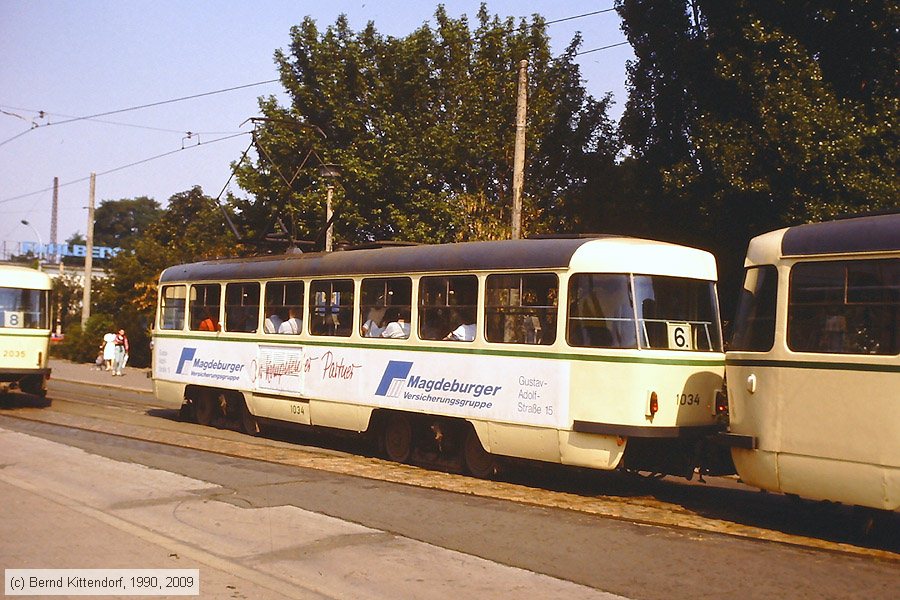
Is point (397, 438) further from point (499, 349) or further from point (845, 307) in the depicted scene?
point (845, 307)

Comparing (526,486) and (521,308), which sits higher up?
(521,308)

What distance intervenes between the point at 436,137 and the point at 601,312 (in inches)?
748

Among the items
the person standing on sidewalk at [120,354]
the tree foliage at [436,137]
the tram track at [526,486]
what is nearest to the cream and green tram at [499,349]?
the tram track at [526,486]

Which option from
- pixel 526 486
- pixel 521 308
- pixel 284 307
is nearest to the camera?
pixel 521 308

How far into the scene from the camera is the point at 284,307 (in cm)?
1647

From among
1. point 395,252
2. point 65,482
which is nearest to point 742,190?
point 395,252

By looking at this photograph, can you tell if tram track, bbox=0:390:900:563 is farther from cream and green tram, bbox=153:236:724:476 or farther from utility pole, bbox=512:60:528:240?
utility pole, bbox=512:60:528:240

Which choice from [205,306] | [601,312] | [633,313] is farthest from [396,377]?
[205,306]

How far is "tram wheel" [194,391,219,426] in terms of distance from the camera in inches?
733

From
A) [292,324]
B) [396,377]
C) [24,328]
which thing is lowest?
[396,377]

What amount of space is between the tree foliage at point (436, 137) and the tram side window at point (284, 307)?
37.3 feet

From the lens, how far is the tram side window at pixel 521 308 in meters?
11.9

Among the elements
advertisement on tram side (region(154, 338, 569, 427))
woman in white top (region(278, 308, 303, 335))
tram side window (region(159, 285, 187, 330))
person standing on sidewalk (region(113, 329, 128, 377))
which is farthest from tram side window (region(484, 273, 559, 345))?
person standing on sidewalk (region(113, 329, 128, 377))

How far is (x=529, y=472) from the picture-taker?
537 inches
